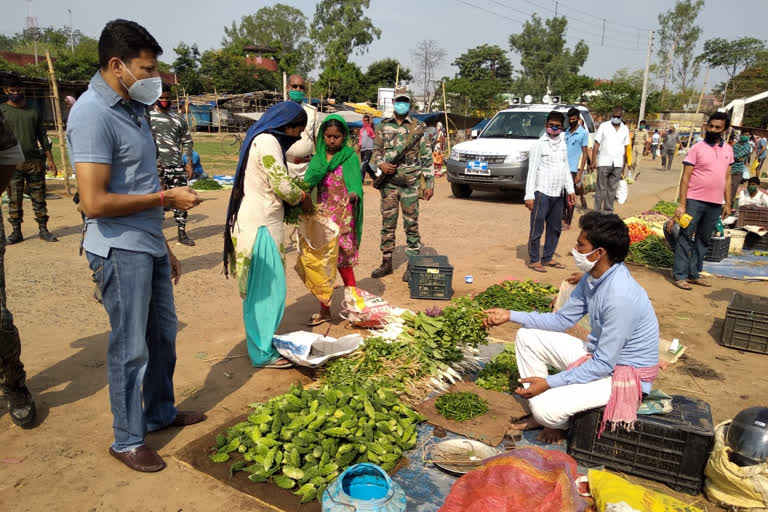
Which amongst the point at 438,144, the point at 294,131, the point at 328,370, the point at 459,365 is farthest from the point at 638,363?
the point at 438,144

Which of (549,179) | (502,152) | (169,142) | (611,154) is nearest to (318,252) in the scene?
(549,179)

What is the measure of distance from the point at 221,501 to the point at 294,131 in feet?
8.71

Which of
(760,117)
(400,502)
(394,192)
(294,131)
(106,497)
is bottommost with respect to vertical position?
(106,497)

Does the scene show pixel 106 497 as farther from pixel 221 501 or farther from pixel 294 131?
pixel 294 131

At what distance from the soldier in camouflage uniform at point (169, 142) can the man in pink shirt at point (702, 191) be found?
7.05 m

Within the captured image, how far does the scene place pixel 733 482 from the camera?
2.76 m

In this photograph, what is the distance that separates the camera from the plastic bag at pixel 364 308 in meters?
4.78

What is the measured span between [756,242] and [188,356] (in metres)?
9.40

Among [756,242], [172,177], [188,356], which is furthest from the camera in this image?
[756,242]

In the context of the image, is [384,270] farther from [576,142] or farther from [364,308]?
[576,142]

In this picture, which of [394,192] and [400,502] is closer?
[400,502]

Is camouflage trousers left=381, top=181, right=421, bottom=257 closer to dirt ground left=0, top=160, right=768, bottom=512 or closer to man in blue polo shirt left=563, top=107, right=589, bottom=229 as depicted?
dirt ground left=0, top=160, right=768, bottom=512

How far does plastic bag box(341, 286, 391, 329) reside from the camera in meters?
4.78

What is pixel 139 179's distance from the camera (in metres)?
2.78
